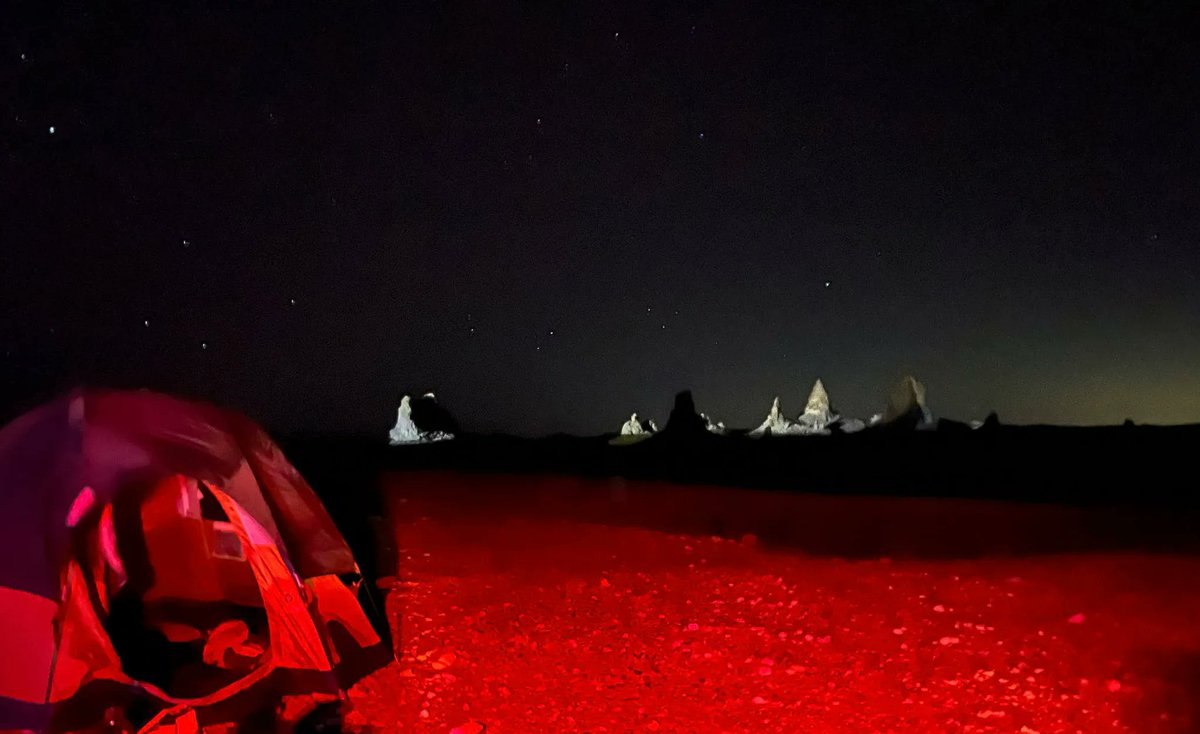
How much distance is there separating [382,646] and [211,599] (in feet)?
5.14

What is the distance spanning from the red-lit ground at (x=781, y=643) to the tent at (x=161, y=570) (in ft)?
2.46

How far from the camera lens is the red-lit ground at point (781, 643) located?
496 cm

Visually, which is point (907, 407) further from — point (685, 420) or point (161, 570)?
point (161, 570)

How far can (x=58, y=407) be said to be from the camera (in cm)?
491

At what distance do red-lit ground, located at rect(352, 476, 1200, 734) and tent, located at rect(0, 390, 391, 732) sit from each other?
0.75 m

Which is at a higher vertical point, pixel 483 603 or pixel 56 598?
pixel 56 598

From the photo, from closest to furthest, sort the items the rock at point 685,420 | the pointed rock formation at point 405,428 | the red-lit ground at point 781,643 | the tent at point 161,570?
the tent at point 161,570 → the red-lit ground at point 781,643 → the rock at point 685,420 → the pointed rock formation at point 405,428

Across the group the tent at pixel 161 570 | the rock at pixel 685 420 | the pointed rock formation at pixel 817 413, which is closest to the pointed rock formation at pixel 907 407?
the pointed rock formation at pixel 817 413

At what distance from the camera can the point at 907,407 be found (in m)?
28.0

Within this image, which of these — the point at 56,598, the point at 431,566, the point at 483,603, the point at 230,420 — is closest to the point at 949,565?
the point at 483,603

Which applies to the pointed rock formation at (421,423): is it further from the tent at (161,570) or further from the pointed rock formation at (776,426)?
the tent at (161,570)

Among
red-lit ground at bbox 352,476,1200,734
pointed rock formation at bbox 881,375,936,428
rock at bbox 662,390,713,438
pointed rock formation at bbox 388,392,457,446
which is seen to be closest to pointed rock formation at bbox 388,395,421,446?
pointed rock formation at bbox 388,392,457,446

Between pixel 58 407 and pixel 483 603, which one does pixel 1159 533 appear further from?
pixel 58 407

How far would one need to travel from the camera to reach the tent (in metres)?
4.22
